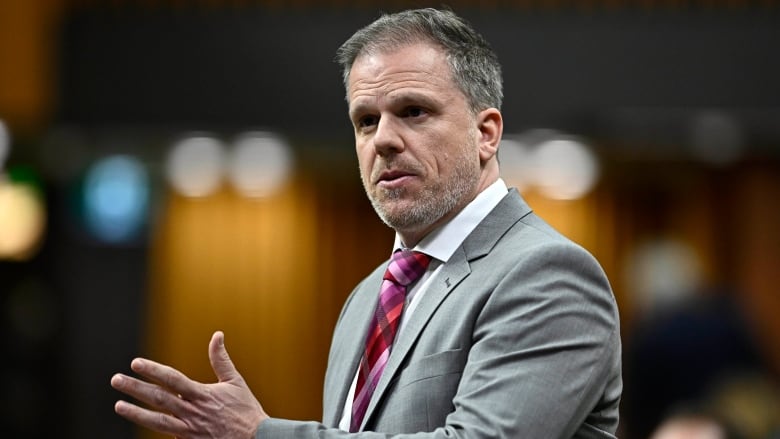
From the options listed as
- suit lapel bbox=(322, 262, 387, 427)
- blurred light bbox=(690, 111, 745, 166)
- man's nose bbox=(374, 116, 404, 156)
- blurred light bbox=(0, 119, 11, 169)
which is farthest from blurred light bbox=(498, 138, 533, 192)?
man's nose bbox=(374, 116, 404, 156)

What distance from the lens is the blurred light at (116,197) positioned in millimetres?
7562

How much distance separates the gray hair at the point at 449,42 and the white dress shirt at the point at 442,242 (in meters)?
0.17

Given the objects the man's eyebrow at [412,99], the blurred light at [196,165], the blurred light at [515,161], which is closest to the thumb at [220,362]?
the man's eyebrow at [412,99]

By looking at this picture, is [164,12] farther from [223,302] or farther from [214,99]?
[223,302]

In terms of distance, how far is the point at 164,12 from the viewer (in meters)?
7.26

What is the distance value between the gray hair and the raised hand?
0.67 metres

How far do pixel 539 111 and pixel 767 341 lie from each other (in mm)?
1905

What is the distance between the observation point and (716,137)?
277 inches

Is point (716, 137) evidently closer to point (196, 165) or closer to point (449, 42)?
point (196, 165)

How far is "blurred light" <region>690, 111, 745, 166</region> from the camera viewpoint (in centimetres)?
693

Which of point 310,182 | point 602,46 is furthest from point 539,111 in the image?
point 310,182

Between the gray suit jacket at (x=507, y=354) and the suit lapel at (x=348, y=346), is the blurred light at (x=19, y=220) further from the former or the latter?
the gray suit jacket at (x=507, y=354)

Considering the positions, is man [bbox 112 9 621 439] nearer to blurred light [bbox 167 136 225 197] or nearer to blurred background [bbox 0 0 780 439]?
blurred background [bbox 0 0 780 439]

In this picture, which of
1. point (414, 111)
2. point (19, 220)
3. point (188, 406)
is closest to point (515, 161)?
point (19, 220)
